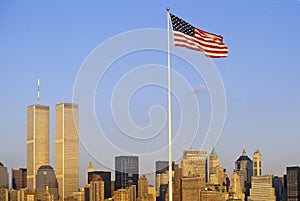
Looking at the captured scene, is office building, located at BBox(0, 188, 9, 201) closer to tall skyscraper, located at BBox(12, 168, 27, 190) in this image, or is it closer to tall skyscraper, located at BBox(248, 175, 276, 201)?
tall skyscraper, located at BBox(12, 168, 27, 190)

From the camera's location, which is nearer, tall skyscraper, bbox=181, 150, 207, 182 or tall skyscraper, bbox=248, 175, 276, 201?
tall skyscraper, bbox=181, 150, 207, 182

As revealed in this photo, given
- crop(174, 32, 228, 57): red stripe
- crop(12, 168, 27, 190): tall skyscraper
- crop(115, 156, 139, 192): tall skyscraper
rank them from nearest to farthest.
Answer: crop(174, 32, 228, 57): red stripe < crop(115, 156, 139, 192): tall skyscraper < crop(12, 168, 27, 190): tall skyscraper

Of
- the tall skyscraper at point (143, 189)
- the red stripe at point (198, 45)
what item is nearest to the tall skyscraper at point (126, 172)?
the tall skyscraper at point (143, 189)

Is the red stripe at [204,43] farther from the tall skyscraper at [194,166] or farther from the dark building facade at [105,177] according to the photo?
the dark building facade at [105,177]

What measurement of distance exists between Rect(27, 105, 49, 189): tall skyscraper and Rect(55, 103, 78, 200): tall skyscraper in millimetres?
7647

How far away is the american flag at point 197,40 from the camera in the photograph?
16703 mm

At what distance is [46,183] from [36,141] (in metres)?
Answer: 11.2

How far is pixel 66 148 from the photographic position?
103 metres

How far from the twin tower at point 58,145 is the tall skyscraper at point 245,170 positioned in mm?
30290

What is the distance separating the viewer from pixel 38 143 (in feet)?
405

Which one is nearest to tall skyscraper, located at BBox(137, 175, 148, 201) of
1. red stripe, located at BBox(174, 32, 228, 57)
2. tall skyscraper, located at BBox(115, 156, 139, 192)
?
tall skyscraper, located at BBox(115, 156, 139, 192)

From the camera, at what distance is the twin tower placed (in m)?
105

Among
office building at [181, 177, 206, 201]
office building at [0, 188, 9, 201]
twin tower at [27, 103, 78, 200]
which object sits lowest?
office building at [0, 188, 9, 201]

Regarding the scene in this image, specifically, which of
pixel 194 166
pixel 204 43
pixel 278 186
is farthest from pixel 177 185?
pixel 204 43
